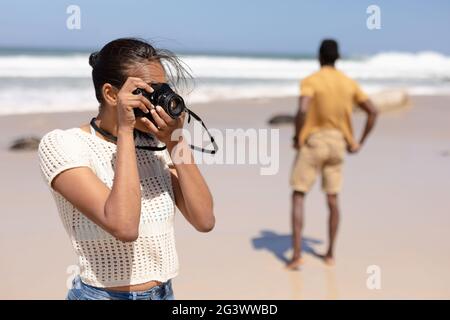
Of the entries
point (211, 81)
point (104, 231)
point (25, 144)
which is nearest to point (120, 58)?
point (104, 231)

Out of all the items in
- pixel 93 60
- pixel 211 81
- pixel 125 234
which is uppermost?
pixel 93 60

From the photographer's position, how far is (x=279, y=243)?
575cm

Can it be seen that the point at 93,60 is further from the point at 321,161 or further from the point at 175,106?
the point at 321,161

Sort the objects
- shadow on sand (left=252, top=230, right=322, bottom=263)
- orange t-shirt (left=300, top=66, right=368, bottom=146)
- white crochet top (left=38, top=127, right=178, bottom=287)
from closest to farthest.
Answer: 1. white crochet top (left=38, top=127, right=178, bottom=287)
2. orange t-shirt (left=300, top=66, right=368, bottom=146)
3. shadow on sand (left=252, top=230, right=322, bottom=263)

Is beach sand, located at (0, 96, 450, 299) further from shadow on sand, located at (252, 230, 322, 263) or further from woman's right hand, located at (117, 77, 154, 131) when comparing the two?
woman's right hand, located at (117, 77, 154, 131)

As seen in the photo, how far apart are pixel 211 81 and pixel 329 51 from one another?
20.8m

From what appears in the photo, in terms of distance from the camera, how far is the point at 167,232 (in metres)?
2.14

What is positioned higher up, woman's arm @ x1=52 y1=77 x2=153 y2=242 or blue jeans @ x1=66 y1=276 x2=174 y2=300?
woman's arm @ x1=52 y1=77 x2=153 y2=242

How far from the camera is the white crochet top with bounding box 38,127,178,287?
78.4 inches

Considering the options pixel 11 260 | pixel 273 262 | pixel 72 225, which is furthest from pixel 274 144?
pixel 72 225

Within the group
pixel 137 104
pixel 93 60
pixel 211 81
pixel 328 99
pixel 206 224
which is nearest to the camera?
pixel 137 104

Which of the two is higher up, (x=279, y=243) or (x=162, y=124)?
(x=162, y=124)

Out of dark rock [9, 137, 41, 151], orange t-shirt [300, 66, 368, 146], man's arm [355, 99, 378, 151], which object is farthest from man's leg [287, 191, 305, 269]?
dark rock [9, 137, 41, 151]
